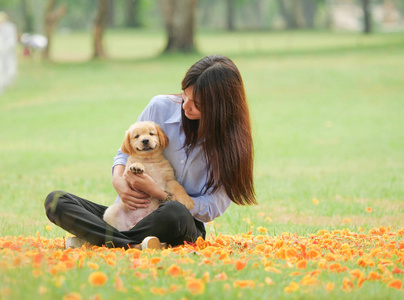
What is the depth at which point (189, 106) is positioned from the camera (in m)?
4.78

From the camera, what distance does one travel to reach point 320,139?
14.0 m

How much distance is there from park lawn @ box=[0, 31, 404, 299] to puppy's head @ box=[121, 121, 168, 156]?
812 mm

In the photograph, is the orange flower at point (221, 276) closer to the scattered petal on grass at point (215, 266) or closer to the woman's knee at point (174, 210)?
the scattered petal on grass at point (215, 266)

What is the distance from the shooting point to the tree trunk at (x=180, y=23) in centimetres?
2983

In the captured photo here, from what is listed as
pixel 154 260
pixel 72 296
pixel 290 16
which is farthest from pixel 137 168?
pixel 290 16

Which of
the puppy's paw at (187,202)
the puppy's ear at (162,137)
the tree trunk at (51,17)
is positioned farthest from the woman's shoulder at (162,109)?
the tree trunk at (51,17)

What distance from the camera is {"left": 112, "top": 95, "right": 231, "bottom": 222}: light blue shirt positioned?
502 cm

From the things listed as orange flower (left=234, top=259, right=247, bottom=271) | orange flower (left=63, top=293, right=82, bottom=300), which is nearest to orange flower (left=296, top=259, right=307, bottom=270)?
orange flower (left=234, top=259, right=247, bottom=271)

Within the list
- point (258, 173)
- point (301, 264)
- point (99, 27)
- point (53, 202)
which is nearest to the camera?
point (301, 264)

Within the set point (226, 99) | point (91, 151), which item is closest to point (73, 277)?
point (226, 99)

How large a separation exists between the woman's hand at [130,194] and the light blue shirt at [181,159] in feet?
0.71

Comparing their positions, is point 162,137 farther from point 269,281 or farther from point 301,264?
point 269,281

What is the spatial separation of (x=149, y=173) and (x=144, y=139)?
303 millimetres

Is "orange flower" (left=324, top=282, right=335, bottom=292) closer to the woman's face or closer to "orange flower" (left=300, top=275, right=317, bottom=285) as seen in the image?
"orange flower" (left=300, top=275, right=317, bottom=285)
